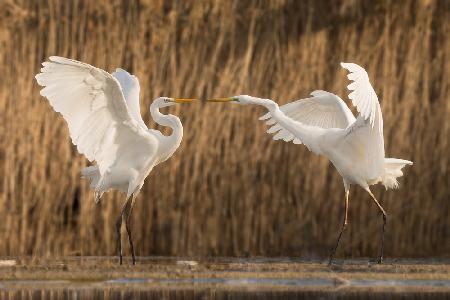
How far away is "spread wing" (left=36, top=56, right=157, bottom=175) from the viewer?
1419 cm

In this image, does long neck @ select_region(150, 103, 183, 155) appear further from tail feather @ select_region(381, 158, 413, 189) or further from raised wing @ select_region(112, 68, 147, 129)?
tail feather @ select_region(381, 158, 413, 189)

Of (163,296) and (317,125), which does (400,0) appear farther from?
(163,296)

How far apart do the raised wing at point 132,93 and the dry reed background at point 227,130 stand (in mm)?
908

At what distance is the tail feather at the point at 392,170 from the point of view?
15.1m

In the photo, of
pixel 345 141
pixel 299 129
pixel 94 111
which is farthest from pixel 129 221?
pixel 345 141

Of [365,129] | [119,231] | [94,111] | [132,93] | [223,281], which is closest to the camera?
[223,281]

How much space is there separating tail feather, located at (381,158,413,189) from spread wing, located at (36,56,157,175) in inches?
78.9

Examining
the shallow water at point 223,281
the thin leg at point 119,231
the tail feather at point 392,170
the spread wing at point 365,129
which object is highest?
the spread wing at point 365,129

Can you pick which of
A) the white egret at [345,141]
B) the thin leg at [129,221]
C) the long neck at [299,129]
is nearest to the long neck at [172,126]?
the white egret at [345,141]

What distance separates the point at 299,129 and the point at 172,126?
1103mm

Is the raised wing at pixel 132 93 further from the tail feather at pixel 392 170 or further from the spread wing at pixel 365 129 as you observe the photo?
the tail feather at pixel 392 170

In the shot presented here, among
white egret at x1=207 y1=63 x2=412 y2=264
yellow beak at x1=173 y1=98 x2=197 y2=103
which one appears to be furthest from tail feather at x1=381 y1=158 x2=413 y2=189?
yellow beak at x1=173 y1=98 x2=197 y2=103

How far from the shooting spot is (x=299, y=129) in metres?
15.4

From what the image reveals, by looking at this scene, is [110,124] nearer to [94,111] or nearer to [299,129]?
[94,111]
